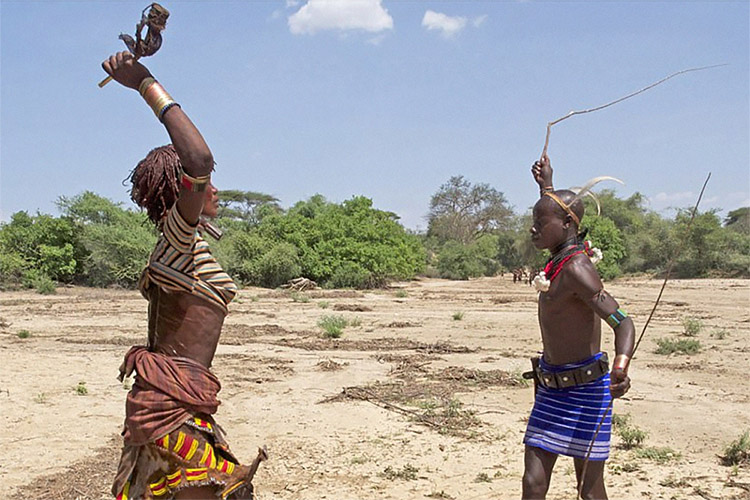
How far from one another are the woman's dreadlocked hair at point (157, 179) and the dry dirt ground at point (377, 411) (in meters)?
2.78

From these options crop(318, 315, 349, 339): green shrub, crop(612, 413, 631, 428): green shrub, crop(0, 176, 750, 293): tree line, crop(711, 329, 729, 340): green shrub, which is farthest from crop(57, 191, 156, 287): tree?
crop(612, 413, 631, 428): green shrub

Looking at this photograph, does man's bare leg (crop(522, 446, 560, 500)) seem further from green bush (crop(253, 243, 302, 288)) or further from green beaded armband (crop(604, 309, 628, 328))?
green bush (crop(253, 243, 302, 288))

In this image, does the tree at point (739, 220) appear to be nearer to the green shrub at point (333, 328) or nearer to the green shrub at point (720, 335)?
the green shrub at point (720, 335)

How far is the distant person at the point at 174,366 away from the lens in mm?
2346

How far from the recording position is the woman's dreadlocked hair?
2.52 meters

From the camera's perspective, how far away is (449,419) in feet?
21.2

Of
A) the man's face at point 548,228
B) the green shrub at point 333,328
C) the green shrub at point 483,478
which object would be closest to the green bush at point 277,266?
the green shrub at point 333,328

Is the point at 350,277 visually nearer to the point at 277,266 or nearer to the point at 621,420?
the point at 277,266

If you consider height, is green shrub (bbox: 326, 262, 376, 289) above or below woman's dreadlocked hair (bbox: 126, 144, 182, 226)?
below

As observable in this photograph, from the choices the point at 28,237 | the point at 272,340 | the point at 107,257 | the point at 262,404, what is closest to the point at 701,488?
the point at 262,404

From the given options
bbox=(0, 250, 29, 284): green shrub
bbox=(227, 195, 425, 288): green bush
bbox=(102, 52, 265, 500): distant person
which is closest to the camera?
bbox=(102, 52, 265, 500): distant person

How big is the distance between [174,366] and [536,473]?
1.72 meters

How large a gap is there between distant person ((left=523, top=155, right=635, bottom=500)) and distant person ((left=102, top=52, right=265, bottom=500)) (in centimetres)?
142

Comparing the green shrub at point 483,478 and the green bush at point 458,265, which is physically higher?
the green bush at point 458,265
